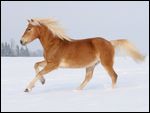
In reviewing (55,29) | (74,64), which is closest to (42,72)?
(74,64)

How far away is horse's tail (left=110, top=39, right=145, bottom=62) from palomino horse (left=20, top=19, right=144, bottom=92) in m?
0.46

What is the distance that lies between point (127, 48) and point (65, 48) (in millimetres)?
1847

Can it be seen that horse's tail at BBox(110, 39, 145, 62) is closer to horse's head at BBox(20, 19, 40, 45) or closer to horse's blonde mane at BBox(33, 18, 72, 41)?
horse's blonde mane at BBox(33, 18, 72, 41)

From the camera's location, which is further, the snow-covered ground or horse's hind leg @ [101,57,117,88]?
horse's hind leg @ [101,57,117,88]

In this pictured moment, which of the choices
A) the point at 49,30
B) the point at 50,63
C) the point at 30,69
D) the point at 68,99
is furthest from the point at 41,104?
the point at 30,69

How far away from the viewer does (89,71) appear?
35.0 feet

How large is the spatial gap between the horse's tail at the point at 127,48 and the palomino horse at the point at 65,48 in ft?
1.50

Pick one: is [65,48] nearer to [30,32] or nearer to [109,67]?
[30,32]

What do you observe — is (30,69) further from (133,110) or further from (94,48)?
(133,110)

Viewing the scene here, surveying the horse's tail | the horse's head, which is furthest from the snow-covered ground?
the horse's head

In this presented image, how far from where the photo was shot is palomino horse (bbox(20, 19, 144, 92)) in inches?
396

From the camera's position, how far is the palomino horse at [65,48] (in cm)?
1007

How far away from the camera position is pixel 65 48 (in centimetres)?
1015

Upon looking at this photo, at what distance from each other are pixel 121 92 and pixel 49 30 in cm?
238
